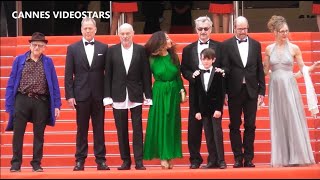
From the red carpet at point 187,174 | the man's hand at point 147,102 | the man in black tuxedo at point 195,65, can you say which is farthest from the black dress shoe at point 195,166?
the man's hand at point 147,102

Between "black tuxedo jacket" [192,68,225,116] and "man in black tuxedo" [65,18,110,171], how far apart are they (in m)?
1.27

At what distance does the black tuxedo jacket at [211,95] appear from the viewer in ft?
42.4

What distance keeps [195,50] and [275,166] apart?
1823 millimetres

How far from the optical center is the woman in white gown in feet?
43.1

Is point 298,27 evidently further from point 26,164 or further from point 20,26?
point 26,164

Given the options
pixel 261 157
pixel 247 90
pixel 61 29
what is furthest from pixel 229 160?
pixel 61 29

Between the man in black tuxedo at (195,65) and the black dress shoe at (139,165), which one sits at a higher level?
the man in black tuxedo at (195,65)

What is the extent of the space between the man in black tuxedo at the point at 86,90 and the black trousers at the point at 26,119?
17.0 inches

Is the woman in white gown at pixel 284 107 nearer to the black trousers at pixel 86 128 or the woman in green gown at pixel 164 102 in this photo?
the woman in green gown at pixel 164 102

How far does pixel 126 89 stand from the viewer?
512 inches

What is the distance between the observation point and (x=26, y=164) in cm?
1431

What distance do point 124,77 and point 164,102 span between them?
2.01 ft

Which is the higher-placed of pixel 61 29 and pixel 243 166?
pixel 61 29

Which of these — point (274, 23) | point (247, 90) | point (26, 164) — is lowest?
point (26, 164)
